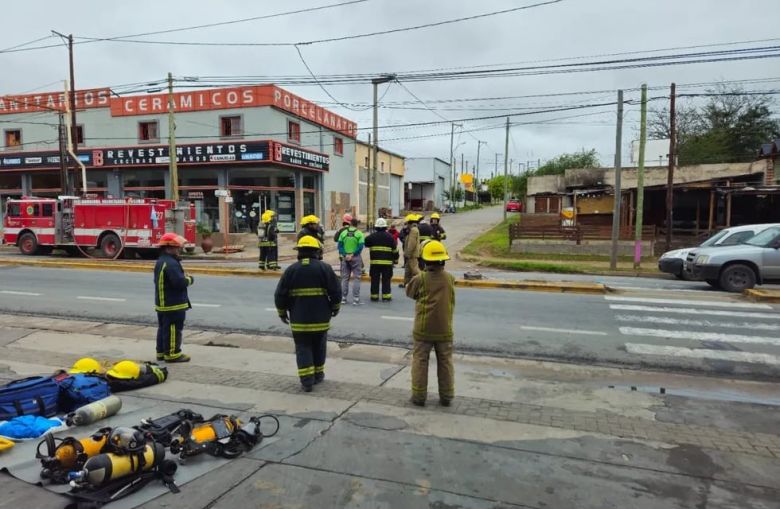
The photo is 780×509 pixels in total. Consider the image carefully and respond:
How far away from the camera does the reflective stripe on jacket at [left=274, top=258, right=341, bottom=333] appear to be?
579 cm

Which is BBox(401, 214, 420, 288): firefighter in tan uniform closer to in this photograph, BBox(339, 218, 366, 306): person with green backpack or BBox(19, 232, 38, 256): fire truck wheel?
BBox(339, 218, 366, 306): person with green backpack

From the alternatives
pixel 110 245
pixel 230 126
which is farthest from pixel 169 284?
pixel 230 126

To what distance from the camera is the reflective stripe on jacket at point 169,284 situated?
6.84 meters

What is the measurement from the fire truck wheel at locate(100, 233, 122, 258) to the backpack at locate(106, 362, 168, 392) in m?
17.6

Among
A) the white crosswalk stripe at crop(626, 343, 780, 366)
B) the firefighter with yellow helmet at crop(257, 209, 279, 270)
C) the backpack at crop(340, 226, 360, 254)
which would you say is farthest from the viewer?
the firefighter with yellow helmet at crop(257, 209, 279, 270)

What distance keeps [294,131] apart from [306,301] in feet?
86.0

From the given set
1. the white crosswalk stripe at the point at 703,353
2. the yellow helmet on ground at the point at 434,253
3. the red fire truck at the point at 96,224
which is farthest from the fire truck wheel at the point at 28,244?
the white crosswalk stripe at the point at 703,353

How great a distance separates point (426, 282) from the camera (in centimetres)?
542

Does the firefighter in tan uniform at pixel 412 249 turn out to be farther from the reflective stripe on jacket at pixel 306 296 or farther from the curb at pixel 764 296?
the curb at pixel 764 296

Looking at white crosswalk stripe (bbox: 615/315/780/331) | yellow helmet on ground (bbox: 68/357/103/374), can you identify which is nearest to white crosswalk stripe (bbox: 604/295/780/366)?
white crosswalk stripe (bbox: 615/315/780/331)

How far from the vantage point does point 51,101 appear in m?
32.8

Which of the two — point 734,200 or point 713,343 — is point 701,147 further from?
point 713,343

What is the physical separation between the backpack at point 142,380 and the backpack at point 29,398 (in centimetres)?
68

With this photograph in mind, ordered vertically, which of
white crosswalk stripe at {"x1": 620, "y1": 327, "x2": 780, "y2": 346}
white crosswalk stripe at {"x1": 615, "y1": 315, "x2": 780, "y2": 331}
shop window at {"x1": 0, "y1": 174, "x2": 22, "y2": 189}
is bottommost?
Answer: white crosswalk stripe at {"x1": 620, "y1": 327, "x2": 780, "y2": 346}
